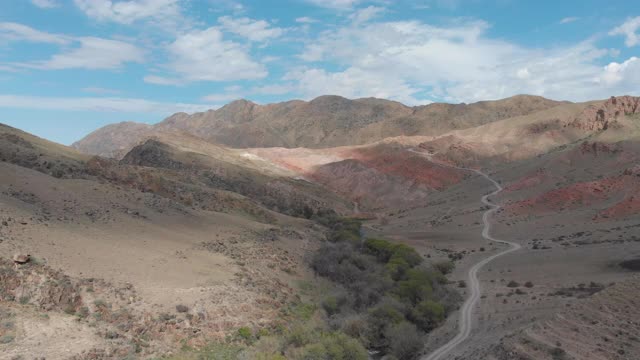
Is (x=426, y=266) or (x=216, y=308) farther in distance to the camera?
(x=426, y=266)

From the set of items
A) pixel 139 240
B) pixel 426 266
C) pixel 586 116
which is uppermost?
pixel 586 116

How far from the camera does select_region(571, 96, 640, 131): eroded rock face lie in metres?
111

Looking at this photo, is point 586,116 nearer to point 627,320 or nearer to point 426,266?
point 426,266

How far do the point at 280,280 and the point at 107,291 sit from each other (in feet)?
37.2

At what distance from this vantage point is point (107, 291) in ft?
72.8

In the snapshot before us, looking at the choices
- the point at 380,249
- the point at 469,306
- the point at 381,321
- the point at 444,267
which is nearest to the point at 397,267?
the point at 444,267

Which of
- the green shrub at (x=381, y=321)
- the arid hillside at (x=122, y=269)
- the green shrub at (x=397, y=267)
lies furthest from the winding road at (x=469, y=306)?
the arid hillside at (x=122, y=269)

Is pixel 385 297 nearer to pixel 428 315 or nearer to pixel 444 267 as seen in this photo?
pixel 428 315

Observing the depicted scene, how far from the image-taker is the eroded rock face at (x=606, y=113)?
111m

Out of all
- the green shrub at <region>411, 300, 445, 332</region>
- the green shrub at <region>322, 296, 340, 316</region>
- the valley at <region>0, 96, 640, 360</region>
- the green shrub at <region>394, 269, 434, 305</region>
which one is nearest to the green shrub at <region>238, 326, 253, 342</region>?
the valley at <region>0, 96, 640, 360</region>

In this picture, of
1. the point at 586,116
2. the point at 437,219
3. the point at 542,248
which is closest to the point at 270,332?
the point at 542,248

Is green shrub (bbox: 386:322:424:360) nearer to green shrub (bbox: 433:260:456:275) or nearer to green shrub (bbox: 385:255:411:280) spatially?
green shrub (bbox: 385:255:411:280)

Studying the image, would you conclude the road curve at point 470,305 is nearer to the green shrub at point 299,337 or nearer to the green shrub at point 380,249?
the green shrub at point 299,337

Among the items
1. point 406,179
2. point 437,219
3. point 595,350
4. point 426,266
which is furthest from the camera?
point 406,179
